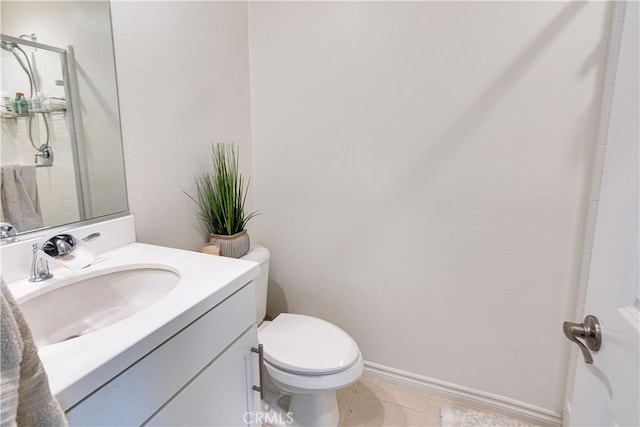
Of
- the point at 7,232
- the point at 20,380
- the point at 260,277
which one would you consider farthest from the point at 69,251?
the point at 260,277

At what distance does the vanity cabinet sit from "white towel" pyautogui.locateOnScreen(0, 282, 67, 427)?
0.09 meters

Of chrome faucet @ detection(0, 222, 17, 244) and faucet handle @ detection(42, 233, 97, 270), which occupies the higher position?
chrome faucet @ detection(0, 222, 17, 244)

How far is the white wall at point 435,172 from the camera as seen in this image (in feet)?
4.24

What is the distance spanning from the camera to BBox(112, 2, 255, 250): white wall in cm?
118

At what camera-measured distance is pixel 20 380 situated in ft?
1.36

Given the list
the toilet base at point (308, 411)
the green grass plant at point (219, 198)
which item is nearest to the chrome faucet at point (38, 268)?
the green grass plant at point (219, 198)

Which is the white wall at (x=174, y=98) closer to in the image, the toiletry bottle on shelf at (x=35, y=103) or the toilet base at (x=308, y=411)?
the toiletry bottle on shelf at (x=35, y=103)

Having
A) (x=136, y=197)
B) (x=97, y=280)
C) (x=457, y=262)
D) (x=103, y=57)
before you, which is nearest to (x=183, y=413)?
(x=97, y=280)

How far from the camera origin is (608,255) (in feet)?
1.84

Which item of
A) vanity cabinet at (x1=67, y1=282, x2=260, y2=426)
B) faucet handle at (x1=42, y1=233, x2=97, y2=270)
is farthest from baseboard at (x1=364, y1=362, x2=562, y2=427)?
faucet handle at (x1=42, y1=233, x2=97, y2=270)

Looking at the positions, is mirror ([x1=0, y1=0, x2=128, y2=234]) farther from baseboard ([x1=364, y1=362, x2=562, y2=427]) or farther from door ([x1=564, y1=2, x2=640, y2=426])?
baseboard ([x1=364, y1=362, x2=562, y2=427])

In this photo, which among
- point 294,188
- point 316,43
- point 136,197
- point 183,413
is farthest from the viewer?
point 294,188

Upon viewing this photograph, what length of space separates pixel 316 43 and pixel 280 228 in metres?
0.91

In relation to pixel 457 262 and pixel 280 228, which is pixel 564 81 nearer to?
pixel 457 262
